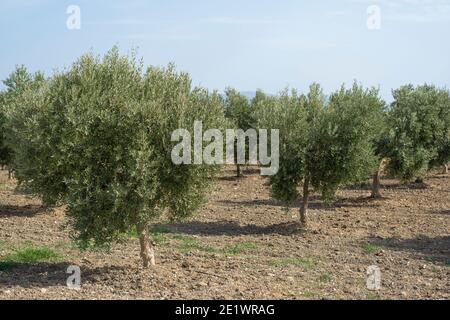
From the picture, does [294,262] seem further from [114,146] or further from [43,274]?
[43,274]

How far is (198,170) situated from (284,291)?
3594mm

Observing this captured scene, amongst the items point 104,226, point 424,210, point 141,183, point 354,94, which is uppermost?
point 354,94

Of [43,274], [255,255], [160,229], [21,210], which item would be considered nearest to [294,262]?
[255,255]

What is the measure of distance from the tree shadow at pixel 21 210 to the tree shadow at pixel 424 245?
46.9 feet

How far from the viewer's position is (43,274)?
1477cm

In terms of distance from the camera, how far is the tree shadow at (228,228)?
838 inches

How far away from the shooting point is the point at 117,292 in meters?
13.0

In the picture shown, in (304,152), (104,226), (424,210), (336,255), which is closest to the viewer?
(104,226)

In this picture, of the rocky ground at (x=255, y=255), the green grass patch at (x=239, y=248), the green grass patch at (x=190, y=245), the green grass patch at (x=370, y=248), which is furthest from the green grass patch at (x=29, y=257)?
the green grass patch at (x=370, y=248)

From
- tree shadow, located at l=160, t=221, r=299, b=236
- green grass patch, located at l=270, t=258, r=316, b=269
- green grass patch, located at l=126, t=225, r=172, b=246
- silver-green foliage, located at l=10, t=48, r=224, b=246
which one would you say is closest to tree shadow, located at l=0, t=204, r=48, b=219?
green grass patch, located at l=126, t=225, r=172, b=246

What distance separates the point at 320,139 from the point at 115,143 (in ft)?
32.2
